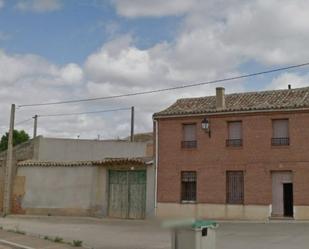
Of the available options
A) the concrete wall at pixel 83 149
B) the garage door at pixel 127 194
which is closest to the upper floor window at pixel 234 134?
the garage door at pixel 127 194

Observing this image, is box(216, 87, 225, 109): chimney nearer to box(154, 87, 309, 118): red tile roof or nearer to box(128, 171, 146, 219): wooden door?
box(154, 87, 309, 118): red tile roof

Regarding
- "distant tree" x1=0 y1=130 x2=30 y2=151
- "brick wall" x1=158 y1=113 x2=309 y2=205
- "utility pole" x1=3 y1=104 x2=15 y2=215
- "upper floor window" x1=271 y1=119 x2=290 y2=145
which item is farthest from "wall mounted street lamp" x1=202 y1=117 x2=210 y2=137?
"distant tree" x1=0 y1=130 x2=30 y2=151

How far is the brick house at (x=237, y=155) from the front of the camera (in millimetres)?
25594

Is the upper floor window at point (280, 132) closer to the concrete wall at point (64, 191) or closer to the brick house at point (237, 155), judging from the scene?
the brick house at point (237, 155)

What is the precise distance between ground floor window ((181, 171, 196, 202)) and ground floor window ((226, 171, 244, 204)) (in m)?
1.87

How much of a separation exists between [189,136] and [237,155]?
9.63 feet

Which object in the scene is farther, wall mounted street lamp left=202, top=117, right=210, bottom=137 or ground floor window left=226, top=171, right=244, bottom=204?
wall mounted street lamp left=202, top=117, right=210, bottom=137

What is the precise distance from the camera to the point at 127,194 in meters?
29.3

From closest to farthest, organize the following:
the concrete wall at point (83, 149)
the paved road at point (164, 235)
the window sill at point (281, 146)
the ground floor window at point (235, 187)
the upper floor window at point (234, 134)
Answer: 1. the paved road at point (164, 235)
2. the window sill at point (281, 146)
3. the ground floor window at point (235, 187)
4. the upper floor window at point (234, 134)
5. the concrete wall at point (83, 149)

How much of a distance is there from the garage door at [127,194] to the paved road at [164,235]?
10.9 ft

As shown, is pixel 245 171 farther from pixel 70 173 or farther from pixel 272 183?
pixel 70 173

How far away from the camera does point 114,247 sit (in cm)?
1608

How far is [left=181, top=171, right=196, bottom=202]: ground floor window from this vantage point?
2793 cm

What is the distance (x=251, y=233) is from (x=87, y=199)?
1235cm
